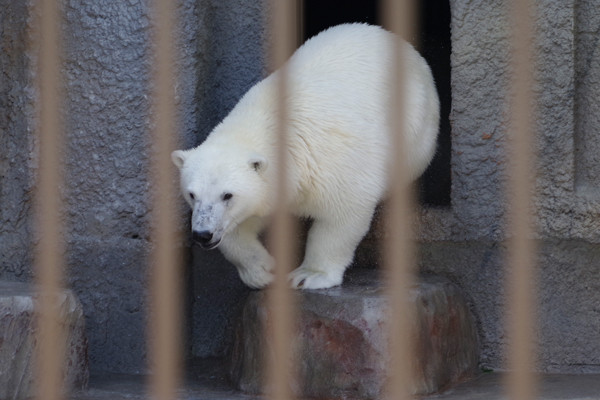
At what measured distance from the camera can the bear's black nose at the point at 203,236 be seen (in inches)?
111

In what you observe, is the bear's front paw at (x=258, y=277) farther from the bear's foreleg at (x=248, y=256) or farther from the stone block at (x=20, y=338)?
the stone block at (x=20, y=338)

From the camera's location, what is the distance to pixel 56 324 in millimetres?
2957

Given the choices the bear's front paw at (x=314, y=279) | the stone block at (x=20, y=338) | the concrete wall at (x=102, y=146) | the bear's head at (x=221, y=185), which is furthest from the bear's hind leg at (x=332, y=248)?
the stone block at (x=20, y=338)

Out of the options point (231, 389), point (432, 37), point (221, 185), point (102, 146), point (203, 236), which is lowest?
point (231, 389)

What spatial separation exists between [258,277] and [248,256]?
0.07 metres

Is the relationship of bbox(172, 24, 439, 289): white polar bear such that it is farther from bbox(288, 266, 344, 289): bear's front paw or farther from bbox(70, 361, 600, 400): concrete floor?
bbox(70, 361, 600, 400): concrete floor

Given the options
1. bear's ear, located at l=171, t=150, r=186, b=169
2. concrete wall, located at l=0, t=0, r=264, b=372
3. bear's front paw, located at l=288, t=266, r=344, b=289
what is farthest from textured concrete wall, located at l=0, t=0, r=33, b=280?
bear's front paw, located at l=288, t=266, r=344, b=289

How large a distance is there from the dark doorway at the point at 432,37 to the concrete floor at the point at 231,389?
830 mm

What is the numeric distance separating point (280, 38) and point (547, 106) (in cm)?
184

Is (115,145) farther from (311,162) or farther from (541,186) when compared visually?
(541,186)

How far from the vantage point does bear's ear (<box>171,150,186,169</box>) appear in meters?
3.08

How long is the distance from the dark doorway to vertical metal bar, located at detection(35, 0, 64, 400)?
132 cm

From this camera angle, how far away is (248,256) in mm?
3219

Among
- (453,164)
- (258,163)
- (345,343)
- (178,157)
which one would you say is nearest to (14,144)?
(178,157)
